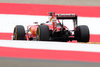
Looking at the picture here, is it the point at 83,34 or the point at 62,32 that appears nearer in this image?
the point at 83,34

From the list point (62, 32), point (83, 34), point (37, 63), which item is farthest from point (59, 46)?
point (62, 32)

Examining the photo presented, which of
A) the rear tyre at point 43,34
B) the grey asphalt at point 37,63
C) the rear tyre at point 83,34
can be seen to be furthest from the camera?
the rear tyre at point 83,34

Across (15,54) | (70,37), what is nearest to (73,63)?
(15,54)

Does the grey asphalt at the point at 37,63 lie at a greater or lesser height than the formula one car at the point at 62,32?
lesser

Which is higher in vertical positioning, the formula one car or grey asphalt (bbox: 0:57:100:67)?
the formula one car

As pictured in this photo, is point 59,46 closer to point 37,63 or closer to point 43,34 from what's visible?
point 37,63

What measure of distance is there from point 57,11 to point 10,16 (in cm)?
137

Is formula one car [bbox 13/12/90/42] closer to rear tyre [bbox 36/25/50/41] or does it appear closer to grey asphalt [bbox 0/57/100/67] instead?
rear tyre [bbox 36/25/50/41]

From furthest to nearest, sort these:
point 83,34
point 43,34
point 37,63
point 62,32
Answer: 1. point 62,32
2. point 83,34
3. point 43,34
4. point 37,63

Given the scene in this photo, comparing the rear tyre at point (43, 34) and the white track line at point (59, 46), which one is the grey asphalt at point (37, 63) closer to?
the white track line at point (59, 46)

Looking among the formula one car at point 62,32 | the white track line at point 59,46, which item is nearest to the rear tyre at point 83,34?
the formula one car at point 62,32

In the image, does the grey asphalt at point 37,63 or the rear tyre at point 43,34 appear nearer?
the grey asphalt at point 37,63

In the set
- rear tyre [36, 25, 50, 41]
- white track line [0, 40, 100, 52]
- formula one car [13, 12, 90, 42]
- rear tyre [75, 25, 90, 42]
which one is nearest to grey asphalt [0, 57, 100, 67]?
white track line [0, 40, 100, 52]

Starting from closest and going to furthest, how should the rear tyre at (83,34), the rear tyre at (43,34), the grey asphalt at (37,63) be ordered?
the grey asphalt at (37,63) < the rear tyre at (43,34) < the rear tyre at (83,34)
